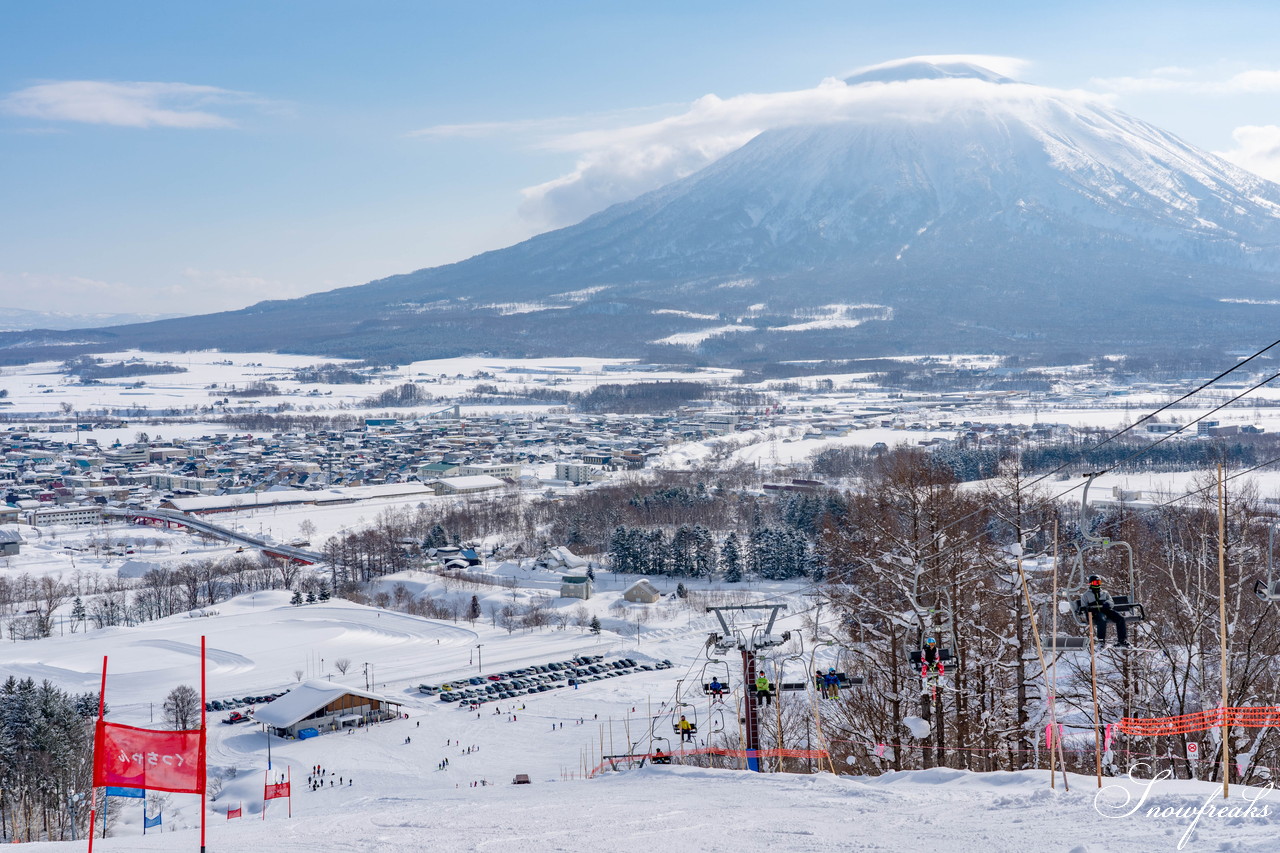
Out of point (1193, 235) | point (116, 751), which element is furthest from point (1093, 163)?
point (116, 751)

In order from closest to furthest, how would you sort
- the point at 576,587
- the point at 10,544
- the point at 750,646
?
the point at 750,646 < the point at 576,587 < the point at 10,544

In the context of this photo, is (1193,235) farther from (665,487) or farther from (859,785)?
(859,785)

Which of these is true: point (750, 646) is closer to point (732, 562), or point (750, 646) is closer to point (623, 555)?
point (732, 562)

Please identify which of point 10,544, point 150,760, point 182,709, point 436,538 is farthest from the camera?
point 10,544

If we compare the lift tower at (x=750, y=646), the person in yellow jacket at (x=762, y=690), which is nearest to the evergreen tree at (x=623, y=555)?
the lift tower at (x=750, y=646)

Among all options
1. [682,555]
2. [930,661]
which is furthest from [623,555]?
[930,661]

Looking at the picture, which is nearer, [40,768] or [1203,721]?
[1203,721]
